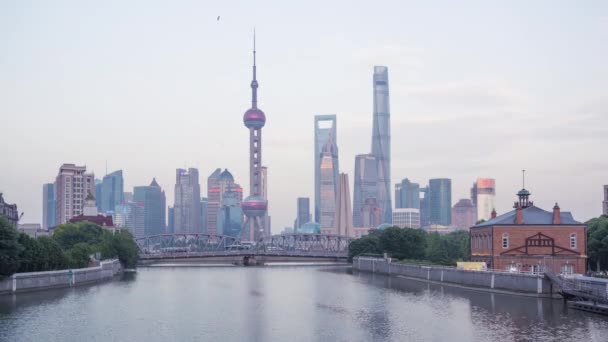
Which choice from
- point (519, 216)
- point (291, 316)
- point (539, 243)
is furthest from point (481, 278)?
point (291, 316)

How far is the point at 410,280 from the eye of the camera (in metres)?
138

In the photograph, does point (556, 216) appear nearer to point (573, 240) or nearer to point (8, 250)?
point (573, 240)

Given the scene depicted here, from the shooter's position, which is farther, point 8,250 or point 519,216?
point 519,216

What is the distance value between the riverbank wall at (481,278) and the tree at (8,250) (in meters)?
58.7

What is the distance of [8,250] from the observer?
309 feet

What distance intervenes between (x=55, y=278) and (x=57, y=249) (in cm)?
477

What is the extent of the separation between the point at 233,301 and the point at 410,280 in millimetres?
45189

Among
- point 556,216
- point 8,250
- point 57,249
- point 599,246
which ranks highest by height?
point 556,216

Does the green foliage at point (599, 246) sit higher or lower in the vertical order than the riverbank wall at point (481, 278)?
higher

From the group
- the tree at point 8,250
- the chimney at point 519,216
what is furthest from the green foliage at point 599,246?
the tree at point 8,250

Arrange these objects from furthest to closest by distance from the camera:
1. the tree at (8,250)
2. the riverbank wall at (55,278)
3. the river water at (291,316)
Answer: the riverbank wall at (55,278), the tree at (8,250), the river water at (291,316)

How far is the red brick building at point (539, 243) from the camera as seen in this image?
106 metres

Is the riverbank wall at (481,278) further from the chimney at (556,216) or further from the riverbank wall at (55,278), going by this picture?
the riverbank wall at (55,278)

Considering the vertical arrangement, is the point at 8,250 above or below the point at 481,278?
above
